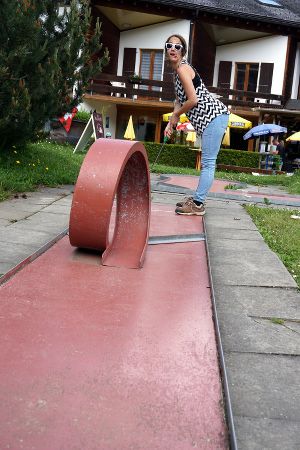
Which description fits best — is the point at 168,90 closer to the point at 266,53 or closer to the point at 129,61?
the point at 129,61

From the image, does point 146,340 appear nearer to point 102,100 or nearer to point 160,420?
point 160,420

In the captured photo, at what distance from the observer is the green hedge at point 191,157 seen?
68.5 ft

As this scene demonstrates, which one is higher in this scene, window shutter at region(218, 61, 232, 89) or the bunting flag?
window shutter at region(218, 61, 232, 89)

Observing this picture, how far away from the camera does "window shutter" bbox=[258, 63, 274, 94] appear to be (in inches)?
1032

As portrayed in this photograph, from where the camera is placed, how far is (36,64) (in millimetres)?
7512

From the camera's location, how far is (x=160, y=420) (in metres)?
1.67

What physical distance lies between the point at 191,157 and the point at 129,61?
27.4 ft

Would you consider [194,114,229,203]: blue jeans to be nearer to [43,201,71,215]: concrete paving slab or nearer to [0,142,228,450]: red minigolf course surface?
[43,201,71,215]: concrete paving slab

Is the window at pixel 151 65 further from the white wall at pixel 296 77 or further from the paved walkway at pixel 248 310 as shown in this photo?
the paved walkway at pixel 248 310

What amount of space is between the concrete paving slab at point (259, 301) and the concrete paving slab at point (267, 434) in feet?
3.57

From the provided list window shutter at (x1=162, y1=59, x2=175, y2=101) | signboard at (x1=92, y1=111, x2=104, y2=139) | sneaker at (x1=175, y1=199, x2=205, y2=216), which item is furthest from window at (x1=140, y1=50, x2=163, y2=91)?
sneaker at (x1=175, y1=199, x2=205, y2=216)

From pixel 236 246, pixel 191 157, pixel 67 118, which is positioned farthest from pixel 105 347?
pixel 191 157

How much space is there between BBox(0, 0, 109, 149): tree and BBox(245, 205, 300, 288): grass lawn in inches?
125

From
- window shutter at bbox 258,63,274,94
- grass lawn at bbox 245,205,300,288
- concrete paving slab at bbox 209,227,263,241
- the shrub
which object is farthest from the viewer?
window shutter at bbox 258,63,274,94
